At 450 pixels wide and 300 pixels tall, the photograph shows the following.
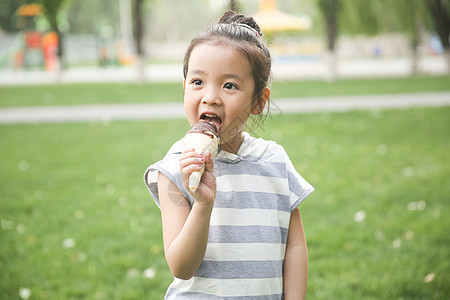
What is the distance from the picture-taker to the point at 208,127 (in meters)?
1.28

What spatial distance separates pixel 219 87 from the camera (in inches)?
53.5

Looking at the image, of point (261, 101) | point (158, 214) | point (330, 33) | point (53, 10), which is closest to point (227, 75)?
point (261, 101)

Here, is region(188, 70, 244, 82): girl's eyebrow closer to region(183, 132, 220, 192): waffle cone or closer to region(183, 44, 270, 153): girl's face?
region(183, 44, 270, 153): girl's face

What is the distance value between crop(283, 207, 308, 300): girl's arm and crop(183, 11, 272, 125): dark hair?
40 cm

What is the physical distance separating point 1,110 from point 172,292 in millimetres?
10646

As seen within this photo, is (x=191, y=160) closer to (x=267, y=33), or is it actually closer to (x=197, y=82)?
(x=197, y=82)

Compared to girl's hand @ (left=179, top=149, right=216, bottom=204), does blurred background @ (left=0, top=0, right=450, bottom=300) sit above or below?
below

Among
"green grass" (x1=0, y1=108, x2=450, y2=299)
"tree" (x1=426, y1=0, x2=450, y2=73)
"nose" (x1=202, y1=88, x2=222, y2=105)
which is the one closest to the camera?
"nose" (x1=202, y1=88, x2=222, y2=105)

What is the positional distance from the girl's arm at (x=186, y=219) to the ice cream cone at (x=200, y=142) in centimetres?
2

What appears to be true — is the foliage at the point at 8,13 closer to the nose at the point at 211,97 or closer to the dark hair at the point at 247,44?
the dark hair at the point at 247,44

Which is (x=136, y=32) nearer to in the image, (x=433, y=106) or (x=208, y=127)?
(x=433, y=106)

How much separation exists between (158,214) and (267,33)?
235 cm

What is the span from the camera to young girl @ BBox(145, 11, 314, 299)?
136 centimetres

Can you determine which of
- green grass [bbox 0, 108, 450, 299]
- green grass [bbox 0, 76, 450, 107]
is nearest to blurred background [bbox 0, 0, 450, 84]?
green grass [bbox 0, 108, 450, 299]
